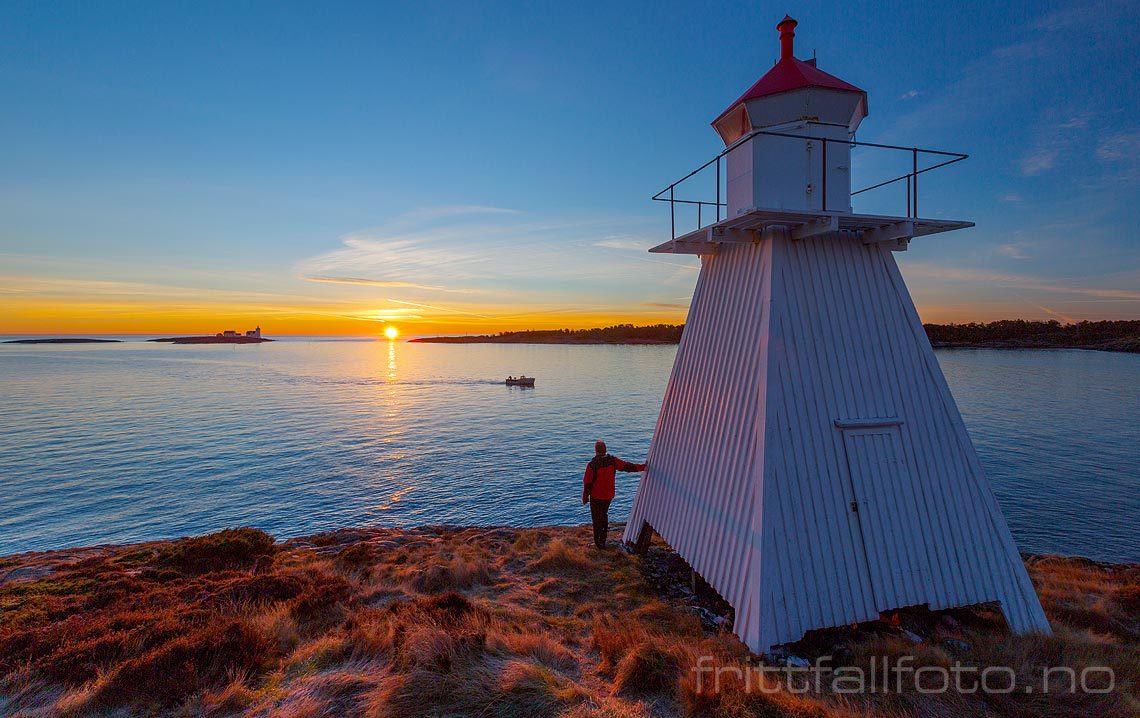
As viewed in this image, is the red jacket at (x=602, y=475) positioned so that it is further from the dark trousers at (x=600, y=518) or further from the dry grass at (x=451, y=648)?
the dry grass at (x=451, y=648)

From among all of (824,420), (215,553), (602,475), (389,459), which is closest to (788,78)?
(824,420)

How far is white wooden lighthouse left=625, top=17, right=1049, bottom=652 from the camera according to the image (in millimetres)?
6309

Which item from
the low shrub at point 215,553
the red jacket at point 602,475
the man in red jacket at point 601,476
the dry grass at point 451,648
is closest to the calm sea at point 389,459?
the low shrub at point 215,553

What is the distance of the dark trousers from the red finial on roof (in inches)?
353

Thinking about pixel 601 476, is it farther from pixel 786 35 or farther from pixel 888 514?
pixel 786 35

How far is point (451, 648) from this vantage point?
573cm

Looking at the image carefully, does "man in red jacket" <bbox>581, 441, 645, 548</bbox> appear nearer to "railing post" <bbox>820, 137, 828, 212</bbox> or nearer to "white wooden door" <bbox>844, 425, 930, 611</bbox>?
"white wooden door" <bbox>844, 425, 930, 611</bbox>

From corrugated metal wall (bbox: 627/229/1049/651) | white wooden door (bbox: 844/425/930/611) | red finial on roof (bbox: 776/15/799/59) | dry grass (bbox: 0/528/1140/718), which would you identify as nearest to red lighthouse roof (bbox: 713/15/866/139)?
red finial on roof (bbox: 776/15/799/59)

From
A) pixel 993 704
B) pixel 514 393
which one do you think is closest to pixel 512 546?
pixel 993 704

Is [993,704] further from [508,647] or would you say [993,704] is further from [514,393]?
[514,393]

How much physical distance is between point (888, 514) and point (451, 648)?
619 cm

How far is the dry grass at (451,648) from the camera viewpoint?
4883 mm

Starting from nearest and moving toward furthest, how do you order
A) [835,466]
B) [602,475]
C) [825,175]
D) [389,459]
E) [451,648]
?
[451,648], [835,466], [825,175], [602,475], [389,459]

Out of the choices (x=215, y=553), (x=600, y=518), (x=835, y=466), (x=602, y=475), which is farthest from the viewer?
(x=215, y=553)
